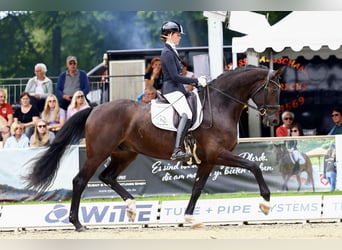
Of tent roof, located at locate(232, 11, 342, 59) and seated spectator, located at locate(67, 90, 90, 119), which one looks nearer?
tent roof, located at locate(232, 11, 342, 59)

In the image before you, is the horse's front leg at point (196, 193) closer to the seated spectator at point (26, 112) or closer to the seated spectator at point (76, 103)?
the seated spectator at point (76, 103)

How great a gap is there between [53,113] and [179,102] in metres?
3.86

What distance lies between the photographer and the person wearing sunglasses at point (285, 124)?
12.7m

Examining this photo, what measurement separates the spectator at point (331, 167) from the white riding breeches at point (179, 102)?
2266mm

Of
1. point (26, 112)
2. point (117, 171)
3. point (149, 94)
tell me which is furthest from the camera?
point (26, 112)

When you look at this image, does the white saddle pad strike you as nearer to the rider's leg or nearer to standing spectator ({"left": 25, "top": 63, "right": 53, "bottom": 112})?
the rider's leg

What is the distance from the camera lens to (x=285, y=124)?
41.9ft

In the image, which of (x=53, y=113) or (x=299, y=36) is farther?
(x=53, y=113)

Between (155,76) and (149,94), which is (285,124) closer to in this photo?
(149,94)

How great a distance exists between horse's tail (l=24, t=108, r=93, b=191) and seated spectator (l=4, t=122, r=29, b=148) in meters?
1.87

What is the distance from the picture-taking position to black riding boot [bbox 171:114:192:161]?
9.62m

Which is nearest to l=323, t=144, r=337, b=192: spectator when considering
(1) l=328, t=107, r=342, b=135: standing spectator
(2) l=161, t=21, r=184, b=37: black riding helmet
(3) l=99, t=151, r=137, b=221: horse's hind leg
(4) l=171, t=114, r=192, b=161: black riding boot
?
(1) l=328, t=107, r=342, b=135: standing spectator

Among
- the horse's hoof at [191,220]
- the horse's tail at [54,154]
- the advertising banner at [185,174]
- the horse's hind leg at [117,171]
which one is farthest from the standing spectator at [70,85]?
the horse's hoof at [191,220]

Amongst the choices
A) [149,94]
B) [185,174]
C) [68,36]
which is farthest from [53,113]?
[68,36]
